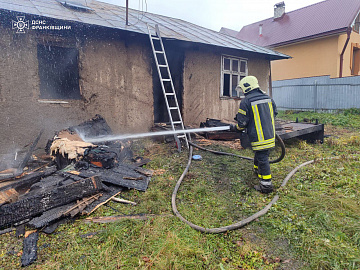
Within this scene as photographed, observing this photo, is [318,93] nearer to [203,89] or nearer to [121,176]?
[203,89]

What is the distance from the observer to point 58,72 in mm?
5914

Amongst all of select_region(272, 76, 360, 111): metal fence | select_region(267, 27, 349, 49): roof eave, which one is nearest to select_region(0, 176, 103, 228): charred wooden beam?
select_region(272, 76, 360, 111): metal fence

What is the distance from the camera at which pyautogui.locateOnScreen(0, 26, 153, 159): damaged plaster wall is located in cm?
509

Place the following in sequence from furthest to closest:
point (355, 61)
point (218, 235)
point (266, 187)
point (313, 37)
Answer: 1. point (355, 61)
2. point (313, 37)
3. point (266, 187)
4. point (218, 235)

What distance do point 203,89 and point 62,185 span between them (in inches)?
232

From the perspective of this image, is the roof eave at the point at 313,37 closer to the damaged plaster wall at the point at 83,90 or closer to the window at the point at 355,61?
the window at the point at 355,61

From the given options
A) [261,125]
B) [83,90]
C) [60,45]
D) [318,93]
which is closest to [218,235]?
[261,125]

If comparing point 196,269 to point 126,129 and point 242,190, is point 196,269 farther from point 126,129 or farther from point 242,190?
point 126,129

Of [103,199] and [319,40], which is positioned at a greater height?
[319,40]

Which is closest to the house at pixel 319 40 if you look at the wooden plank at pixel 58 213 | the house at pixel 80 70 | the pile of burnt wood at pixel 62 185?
the house at pixel 80 70

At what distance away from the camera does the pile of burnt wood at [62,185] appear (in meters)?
2.66

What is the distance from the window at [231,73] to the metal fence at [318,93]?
8109mm

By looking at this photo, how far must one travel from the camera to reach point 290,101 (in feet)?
52.9

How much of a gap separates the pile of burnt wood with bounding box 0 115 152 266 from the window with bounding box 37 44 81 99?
1330 mm
